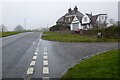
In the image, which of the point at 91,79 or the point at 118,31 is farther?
the point at 118,31

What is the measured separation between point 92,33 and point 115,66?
34.4 m

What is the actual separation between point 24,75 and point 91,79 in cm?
242

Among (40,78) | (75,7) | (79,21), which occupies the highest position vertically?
(75,7)

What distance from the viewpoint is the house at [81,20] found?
270 feet

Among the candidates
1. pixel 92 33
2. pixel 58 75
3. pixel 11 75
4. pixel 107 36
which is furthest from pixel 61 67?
pixel 92 33

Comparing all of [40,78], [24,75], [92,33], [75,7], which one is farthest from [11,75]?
[75,7]

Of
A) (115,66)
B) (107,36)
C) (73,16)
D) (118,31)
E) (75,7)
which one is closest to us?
(115,66)

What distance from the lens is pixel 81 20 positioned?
293 ft

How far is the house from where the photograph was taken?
82.4 m

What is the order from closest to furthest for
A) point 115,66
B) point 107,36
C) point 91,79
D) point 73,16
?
point 91,79 < point 115,66 < point 107,36 < point 73,16

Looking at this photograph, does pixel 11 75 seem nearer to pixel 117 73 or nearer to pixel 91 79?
pixel 91 79

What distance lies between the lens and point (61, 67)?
10.6 m

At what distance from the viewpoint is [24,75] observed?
8734 millimetres

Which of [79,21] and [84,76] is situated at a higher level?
[79,21]
